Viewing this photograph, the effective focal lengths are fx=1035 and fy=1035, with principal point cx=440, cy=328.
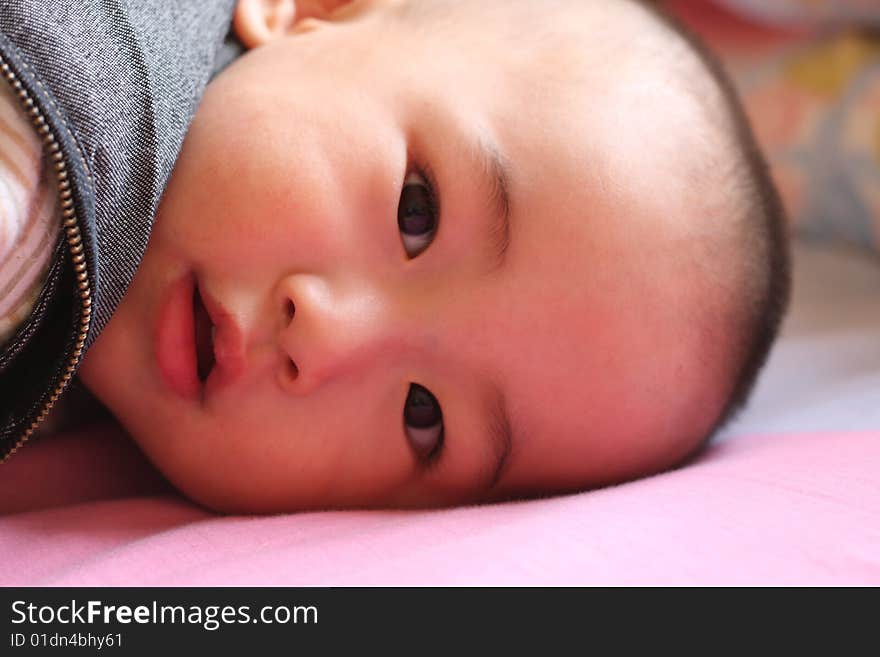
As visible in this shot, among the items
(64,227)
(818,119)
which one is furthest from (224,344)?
(818,119)

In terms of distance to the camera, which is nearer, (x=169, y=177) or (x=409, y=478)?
(x=169, y=177)

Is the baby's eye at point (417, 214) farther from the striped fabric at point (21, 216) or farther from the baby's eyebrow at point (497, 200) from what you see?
the striped fabric at point (21, 216)

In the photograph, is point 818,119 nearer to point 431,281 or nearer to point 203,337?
point 431,281

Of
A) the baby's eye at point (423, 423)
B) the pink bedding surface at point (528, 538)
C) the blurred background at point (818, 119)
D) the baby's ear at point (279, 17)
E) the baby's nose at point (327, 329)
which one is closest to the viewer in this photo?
the pink bedding surface at point (528, 538)

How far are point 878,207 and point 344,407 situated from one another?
116 cm

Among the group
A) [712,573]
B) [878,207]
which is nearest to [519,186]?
[712,573]

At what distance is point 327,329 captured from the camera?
976 millimetres

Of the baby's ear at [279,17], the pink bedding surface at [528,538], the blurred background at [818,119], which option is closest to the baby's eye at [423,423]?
the pink bedding surface at [528,538]

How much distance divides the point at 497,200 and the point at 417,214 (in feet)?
0.28

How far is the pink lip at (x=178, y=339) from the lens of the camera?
0.99 metres

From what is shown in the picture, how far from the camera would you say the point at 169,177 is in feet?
3.22

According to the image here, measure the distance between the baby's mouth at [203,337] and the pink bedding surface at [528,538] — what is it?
142 millimetres

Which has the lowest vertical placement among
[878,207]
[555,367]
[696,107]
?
[555,367]
